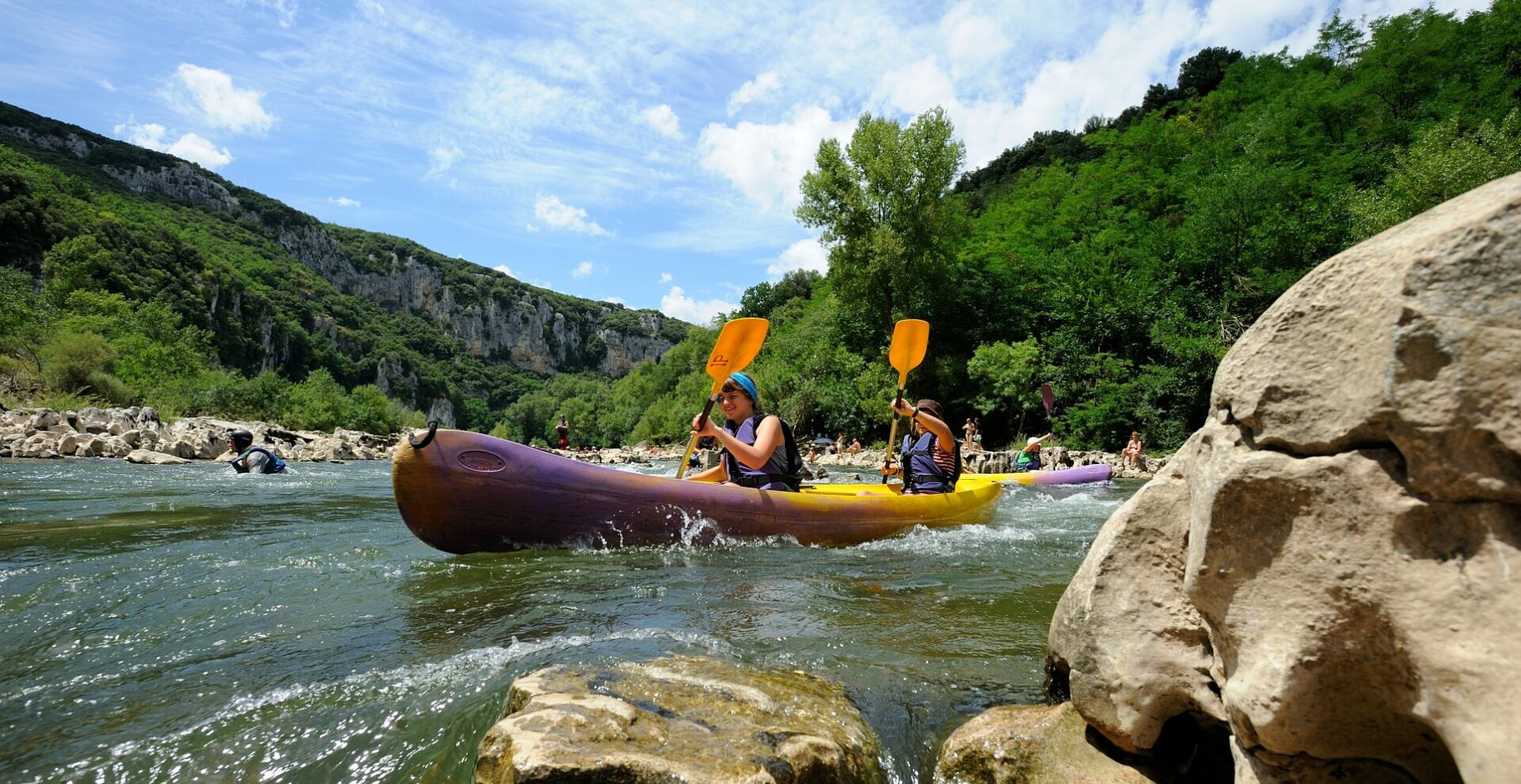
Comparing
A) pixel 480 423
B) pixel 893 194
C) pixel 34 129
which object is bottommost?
pixel 480 423

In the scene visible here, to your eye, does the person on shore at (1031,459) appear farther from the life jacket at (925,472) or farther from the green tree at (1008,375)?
the life jacket at (925,472)

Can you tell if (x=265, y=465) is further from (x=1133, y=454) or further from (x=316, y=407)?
(x=316, y=407)

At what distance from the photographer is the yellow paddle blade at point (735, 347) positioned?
630cm

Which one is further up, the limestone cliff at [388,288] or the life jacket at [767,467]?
the limestone cliff at [388,288]

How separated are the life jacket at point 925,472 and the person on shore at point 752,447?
4.94 ft

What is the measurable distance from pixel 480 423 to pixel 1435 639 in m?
106

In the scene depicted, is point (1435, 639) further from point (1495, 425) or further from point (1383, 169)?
point (1383, 169)

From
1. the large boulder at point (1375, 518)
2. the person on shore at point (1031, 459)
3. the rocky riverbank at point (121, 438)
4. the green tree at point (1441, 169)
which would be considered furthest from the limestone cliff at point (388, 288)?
the large boulder at point (1375, 518)

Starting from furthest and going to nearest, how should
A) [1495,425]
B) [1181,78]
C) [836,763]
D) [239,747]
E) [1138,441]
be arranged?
[1181,78]
[1138,441]
[239,747]
[836,763]
[1495,425]

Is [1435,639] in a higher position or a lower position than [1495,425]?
lower

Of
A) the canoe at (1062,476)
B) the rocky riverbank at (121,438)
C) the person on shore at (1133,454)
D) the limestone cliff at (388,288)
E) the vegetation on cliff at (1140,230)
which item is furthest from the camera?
the limestone cliff at (388,288)

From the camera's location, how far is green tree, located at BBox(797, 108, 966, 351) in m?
24.1

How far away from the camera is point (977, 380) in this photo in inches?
906

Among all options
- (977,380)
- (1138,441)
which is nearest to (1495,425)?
(1138,441)
